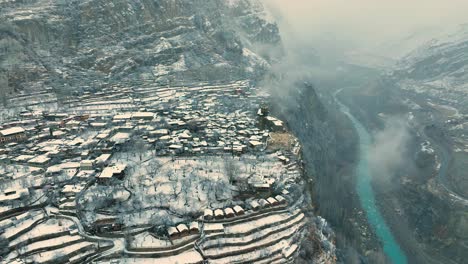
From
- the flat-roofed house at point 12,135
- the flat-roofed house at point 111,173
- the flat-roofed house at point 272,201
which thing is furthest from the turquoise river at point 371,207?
the flat-roofed house at point 12,135

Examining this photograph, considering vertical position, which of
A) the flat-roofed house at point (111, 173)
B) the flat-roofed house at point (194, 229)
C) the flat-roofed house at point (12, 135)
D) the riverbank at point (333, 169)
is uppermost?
the flat-roofed house at point (12, 135)

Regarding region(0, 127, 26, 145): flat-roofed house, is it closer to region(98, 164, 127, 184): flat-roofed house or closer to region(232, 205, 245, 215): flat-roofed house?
region(98, 164, 127, 184): flat-roofed house

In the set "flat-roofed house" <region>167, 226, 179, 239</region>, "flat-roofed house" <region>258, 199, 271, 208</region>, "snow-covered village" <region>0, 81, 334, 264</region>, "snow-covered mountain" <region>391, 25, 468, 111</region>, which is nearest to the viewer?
"snow-covered village" <region>0, 81, 334, 264</region>

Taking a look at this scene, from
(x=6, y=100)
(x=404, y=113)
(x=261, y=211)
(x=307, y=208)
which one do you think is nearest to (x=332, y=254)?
(x=307, y=208)

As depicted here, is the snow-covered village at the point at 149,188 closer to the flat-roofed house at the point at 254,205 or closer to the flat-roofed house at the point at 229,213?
the flat-roofed house at the point at 229,213

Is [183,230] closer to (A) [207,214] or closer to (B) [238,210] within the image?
(A) [207,214]

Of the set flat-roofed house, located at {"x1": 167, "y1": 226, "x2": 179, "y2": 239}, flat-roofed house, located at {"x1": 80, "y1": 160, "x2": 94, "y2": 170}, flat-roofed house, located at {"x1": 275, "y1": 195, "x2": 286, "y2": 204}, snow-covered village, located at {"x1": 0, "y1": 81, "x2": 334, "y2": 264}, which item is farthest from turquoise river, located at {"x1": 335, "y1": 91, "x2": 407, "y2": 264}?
flat-roofed house, located at {"x1": 80, "y1": 160, "x2": 94, "y2": 170}
